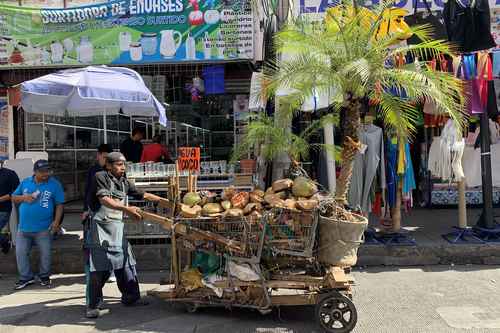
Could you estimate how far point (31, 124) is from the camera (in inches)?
410

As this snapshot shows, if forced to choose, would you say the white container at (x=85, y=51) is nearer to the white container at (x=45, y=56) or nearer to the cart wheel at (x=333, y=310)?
the white container at (x=45, y=56)

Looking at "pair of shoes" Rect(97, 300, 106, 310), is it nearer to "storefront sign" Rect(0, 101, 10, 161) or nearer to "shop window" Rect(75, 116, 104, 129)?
"storefront sign" Rect(0, 101, 10, 161)

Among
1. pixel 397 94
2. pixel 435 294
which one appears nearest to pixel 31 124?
pixel 397 94

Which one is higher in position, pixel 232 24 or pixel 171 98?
pixel 232 24

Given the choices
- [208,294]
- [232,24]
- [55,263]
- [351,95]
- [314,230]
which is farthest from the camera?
[232,24]

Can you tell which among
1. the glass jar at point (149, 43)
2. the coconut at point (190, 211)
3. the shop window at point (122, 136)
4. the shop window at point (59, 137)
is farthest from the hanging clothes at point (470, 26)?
the shop window at point (59, 137)

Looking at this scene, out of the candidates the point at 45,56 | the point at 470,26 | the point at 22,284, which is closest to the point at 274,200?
the point at 22,284

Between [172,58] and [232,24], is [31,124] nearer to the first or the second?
[172,58]

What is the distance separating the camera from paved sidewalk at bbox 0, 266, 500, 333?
16.0ft

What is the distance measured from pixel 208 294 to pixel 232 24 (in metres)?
5.20

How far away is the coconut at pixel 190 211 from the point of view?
5.00 m

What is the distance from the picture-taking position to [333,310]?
→ 4691 millimetres

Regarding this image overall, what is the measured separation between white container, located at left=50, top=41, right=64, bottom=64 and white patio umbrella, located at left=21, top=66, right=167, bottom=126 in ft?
7.26

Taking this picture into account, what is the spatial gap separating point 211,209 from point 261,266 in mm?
792
